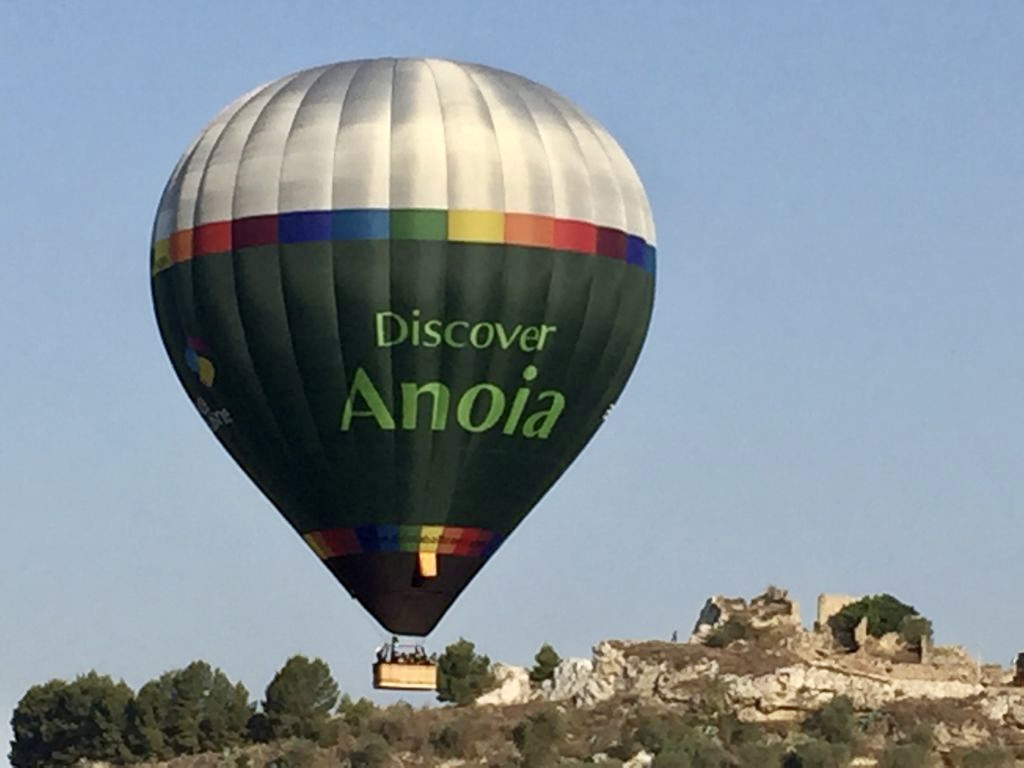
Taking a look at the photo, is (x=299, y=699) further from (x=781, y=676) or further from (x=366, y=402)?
(x=366, y=402)

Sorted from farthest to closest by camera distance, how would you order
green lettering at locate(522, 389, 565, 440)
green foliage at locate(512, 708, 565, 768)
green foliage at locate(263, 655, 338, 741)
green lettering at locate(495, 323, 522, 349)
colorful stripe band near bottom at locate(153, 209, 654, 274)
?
green foliage at locate(263, 655, 338, 741) → green foliage at locate(512, 708, 565, 768) → green lettering at locate(522, 389, 565, 440) → green lettering at locate(495, 323, 522, 349) → colorful stripe band near bottom at locate(153, 209, 654, 274)

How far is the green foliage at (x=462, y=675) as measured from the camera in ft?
394

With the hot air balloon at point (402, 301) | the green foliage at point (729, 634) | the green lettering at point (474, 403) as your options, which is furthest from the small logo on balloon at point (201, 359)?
the green foliage at point (729, 634)

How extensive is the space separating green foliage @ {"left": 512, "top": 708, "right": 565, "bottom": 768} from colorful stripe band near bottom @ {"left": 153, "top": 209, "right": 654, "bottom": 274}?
40940 millimetres

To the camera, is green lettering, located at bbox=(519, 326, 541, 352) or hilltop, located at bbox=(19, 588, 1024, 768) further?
hilltop, located at bbox=(19, 588, 1024, 768)

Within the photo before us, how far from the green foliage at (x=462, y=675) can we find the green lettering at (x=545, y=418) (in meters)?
50.4

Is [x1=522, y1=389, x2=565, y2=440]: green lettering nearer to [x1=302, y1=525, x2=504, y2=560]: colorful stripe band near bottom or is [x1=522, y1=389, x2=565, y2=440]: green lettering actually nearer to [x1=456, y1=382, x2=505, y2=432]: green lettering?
[x1=456, y1=382, x2=505, y2=432]: green lettering

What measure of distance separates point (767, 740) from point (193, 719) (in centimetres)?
3124

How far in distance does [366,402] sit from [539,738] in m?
42.2

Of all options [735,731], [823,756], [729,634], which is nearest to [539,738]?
[735,731]

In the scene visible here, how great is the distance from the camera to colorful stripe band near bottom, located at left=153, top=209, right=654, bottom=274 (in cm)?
6588

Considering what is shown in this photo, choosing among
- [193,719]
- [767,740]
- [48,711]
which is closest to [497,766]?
[767,740]

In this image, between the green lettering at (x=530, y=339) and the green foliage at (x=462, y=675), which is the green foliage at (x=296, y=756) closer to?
the green foliage at (x=462, y=675)

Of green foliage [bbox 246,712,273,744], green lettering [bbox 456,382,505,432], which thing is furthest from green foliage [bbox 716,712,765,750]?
green lettering [bbox 456,382,505,432]
